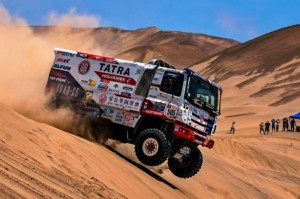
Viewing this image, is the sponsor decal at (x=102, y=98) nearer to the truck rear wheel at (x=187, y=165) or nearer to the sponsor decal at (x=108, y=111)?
the sponsor decal at (x=108, y=111)

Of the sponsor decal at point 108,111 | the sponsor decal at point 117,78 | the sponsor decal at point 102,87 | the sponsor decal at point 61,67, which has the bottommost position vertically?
the sponsor decal at point 108,111

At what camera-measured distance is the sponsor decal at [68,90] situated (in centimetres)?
1314

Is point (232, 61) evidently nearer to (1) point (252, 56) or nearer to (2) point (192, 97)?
(1) point (252, 56)

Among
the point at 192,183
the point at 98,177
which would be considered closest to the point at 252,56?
the point at 192,183

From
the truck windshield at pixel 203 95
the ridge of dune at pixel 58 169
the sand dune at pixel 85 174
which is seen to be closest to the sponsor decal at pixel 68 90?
the sand dune at pixel 85 174

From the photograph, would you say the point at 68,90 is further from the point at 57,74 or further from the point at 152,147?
the point at 152,147

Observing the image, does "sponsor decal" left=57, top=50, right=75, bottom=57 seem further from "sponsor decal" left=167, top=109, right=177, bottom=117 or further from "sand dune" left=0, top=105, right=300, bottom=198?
"sponsor decal" left=167, top=109, right=177, bottom=117

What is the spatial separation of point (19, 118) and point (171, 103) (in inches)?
153

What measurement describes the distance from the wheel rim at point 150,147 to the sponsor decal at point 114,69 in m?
1.99

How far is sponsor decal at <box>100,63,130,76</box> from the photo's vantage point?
12759 mm

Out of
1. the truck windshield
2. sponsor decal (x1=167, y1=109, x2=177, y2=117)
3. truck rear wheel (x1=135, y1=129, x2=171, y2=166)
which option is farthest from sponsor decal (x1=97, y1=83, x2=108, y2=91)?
the truck windshield

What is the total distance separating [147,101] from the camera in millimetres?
12328

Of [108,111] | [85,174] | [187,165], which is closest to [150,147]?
[108,111]

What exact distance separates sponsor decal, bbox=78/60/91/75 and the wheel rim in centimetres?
280
